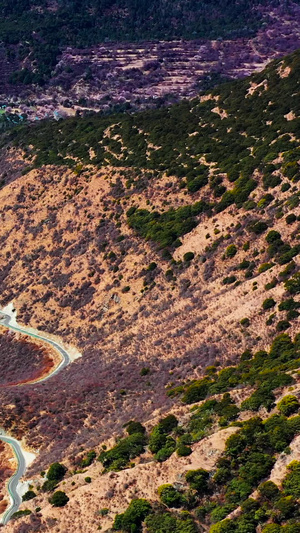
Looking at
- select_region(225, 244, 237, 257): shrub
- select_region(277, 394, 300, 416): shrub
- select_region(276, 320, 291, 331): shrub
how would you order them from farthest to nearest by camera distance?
select_region(225, 244, 237, 257): shrub
select_region(276, 320, 291, 331): shrub
select_region(277, 394, 300, 416): shrub

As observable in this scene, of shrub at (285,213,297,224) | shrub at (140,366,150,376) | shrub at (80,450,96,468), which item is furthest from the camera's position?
shrub at (285,213,297,224)

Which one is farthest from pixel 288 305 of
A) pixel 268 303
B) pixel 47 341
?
pixel 47 341

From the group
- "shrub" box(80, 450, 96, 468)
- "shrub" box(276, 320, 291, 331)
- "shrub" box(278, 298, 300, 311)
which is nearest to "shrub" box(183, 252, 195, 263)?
"shrub" box(278, 298, 300, 311)

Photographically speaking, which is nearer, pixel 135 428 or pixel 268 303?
Result: pixel 135 428

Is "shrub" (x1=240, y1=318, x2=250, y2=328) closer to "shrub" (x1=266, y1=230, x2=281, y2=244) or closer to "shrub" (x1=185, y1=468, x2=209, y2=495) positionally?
"shrub" (x1=266, y1=230, x2=281, y2=244)

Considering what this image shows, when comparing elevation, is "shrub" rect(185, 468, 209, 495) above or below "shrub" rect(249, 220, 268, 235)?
below

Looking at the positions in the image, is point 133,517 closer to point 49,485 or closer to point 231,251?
point 49,485

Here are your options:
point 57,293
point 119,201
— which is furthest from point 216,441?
point 119,201
